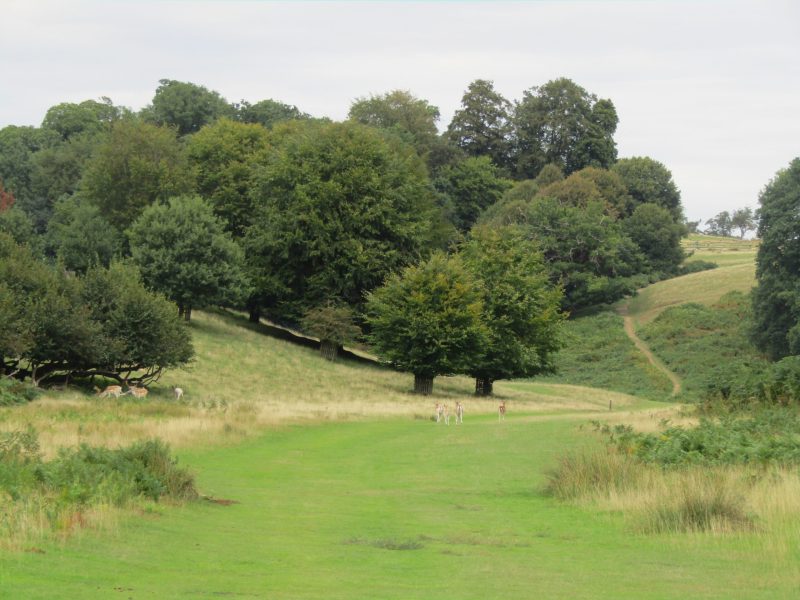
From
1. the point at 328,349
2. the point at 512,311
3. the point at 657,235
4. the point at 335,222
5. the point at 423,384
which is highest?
the point at 657,235

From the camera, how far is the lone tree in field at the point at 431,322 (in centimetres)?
6131

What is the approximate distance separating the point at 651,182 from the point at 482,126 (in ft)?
79.8

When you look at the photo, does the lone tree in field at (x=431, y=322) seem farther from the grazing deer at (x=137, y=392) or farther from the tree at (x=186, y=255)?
the grazing deer at (x=137, y=392)

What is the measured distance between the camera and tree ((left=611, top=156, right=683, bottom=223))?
128m

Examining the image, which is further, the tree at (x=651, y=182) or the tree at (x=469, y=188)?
the tree at (x=651, y=182)

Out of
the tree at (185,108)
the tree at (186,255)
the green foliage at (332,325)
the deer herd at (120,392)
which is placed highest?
the tree at (185,108)

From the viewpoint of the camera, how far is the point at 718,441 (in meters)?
21.2

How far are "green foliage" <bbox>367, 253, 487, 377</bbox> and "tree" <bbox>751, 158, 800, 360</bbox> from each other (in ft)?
82.3

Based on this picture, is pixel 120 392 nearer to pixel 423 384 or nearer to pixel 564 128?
pixel 423 384

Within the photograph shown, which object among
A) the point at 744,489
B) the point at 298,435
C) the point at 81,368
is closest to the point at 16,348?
the point at 81,368

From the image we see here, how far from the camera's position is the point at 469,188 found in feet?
394

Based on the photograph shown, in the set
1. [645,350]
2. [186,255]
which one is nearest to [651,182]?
[645,350]

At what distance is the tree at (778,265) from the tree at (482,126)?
6245 centimetres

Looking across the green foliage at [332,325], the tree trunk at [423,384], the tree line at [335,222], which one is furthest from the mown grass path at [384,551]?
the green foliage at [332,325]
